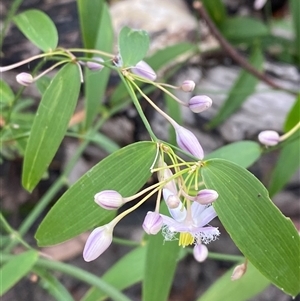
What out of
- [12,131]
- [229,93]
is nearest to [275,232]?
[12,131]

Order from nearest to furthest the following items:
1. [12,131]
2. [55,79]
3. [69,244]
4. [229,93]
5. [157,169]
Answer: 1. [157,169]
2. [55,79]
3. [12,131]
4. [229,93]
5. [69,244]

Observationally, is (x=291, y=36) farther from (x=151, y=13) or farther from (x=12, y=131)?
(x=12, y=131)

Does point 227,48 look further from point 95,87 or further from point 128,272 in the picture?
point 128,272

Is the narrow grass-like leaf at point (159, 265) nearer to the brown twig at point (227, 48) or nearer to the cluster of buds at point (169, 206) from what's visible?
the cluster of buds at point (169, 206)

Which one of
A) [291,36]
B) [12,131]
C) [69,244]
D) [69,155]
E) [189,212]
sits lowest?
[69,244]

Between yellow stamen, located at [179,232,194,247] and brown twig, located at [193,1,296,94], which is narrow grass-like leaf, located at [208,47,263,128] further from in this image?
yellow stamen, located at [179,232,194,247]

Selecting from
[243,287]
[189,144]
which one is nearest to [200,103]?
[189,144]
